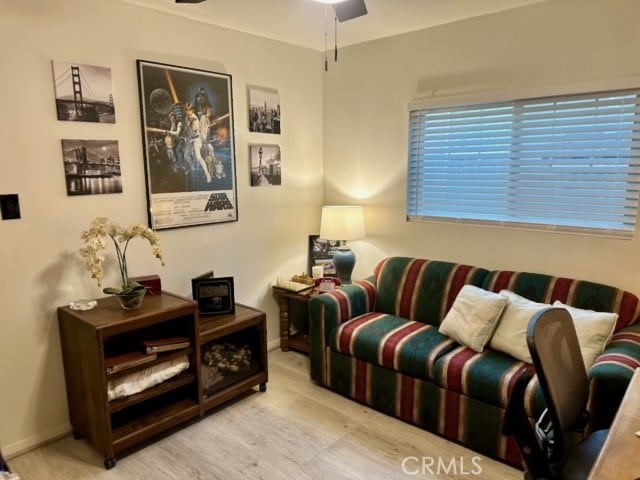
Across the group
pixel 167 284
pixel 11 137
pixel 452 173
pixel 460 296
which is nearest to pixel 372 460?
pixel 460 296

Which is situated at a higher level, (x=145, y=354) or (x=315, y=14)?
(x=315, y=14)

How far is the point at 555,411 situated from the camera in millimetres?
1350

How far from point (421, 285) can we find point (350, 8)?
5.86 feet

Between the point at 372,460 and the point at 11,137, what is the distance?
7.93 ft

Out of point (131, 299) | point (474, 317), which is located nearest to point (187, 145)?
point (131, 299)

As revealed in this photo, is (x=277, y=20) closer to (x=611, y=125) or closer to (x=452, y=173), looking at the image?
(x=452, y=173)

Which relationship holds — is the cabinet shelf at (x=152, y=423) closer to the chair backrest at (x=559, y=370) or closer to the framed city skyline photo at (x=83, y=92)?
the framed city skyline photo at (x=83, y=92)

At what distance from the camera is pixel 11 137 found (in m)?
2.20

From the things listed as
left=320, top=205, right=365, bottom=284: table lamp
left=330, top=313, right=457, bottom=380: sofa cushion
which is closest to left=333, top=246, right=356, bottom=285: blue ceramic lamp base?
left=320, top=205, right=365, bottom=284: table lamp

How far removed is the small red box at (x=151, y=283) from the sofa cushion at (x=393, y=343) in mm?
1112

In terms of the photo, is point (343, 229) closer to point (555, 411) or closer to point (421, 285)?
point (421, 285)

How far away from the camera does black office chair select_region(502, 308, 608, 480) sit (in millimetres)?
1356

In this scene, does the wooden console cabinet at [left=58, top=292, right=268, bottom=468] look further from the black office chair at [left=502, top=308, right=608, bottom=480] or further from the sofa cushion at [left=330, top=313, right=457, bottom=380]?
the black office chair at [left=502, top=308, right=608, bottom=480]

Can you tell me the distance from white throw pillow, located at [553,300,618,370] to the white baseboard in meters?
2.76
